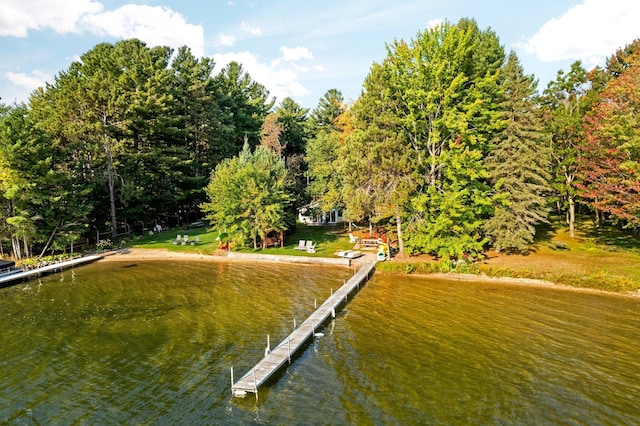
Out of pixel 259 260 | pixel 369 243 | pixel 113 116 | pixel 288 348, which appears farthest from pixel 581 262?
pixel 113 116

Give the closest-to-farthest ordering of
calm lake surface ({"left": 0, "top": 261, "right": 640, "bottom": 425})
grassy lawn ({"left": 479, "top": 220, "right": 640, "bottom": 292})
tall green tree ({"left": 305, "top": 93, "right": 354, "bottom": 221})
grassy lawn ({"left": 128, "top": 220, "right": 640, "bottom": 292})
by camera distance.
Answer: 1. calm lake surface ({"left": 0, "top": 261, "right": 640, "bottom": 425})
2. grassy lawn ({"left": 479, "top": 220, "right": 640, "bottom": 292})
3. grassy lawn ({"left": 128, "top": 220, "right": 640, "bottom": 292})
4. tall green tree ({"left": 305, "top": 93, "right": 354, "bottom": 221})

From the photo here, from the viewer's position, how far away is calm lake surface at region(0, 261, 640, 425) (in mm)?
11961

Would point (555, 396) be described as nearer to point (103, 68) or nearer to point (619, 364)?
point (619, 364)

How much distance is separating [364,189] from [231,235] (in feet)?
41.4

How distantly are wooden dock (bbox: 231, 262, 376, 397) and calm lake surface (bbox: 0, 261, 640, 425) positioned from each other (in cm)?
36

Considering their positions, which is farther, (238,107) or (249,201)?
(238,107)

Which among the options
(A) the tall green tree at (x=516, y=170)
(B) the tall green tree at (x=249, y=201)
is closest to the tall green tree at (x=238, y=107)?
(B) the tall green tree at (x=249, y=201)

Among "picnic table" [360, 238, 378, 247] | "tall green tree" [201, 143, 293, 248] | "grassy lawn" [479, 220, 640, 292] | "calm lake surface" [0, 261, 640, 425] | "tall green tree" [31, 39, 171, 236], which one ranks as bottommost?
"calm lake surface" [0, 261, 640, 425]

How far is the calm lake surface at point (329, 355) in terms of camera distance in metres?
12.0

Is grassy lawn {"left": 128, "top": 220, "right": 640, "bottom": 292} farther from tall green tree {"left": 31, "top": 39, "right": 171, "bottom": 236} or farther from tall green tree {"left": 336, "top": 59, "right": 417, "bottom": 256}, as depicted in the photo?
tall green tree {"left": 31, "top": 39, "right": 171, "bottom": 236}

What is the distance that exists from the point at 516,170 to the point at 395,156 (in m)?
8.72

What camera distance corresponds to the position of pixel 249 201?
34.2 m

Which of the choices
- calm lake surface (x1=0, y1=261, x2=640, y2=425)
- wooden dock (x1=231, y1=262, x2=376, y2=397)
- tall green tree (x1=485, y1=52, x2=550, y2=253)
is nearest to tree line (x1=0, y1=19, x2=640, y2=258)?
tall green tree (x1=485, y1=52, x2=550, y2=253)

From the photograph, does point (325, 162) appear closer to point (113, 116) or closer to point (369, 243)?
point (369, 243)
